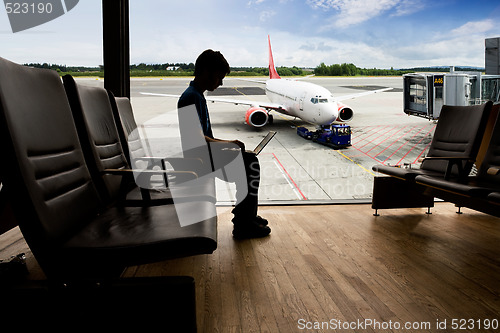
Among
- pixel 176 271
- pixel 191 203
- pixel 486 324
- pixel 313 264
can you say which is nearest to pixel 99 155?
pixel 191 203

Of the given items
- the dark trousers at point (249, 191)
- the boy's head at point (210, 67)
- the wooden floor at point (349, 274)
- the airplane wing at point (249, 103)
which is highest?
the boy's head at point (210, 67)

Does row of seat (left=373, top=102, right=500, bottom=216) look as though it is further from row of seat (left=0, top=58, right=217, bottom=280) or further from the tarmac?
row of seat (left=0, top=58, right=217, bottom=280)

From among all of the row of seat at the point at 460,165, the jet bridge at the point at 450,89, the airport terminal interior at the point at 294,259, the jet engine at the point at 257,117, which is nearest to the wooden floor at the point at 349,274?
the airport terminal interior at the point at 294,259

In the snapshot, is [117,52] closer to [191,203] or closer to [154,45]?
[154,45]

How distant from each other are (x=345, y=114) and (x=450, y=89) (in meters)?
2.03

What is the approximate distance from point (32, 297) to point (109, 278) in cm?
23

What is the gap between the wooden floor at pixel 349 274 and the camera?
165 cm

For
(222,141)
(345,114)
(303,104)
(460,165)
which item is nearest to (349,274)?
(222,141)

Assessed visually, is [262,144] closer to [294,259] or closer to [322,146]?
[294,259]

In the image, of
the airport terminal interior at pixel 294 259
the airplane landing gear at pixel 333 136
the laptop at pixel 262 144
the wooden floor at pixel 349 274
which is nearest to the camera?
the airport terminal interior at pixel 294 259

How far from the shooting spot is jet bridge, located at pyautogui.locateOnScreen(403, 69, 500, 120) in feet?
15.0

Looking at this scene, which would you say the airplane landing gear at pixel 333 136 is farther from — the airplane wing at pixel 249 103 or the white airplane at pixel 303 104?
the airplane wing at pixel 249 103

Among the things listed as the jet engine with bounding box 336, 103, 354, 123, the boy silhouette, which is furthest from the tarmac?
the boy silhouette

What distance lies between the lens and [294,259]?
233cm
